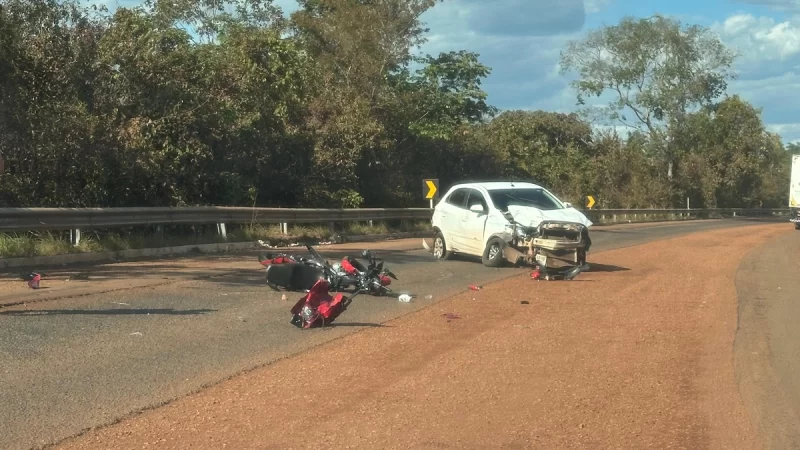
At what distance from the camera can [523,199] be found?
1736 centimetres

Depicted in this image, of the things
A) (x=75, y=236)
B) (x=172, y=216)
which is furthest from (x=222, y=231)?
(x=75, y=236)

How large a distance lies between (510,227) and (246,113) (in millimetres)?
11228

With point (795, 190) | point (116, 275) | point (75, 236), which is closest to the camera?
point (116, 275)

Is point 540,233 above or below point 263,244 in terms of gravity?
above

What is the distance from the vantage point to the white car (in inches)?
613

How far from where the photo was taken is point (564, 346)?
29.5 feet

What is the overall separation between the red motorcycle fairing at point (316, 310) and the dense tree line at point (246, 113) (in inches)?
393

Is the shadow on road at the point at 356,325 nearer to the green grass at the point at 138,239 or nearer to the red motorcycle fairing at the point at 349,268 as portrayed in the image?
the red motorcycle fairing at the point at 349,268

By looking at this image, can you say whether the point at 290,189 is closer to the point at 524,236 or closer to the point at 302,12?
the point at 524,236

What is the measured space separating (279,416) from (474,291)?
23.8 ft

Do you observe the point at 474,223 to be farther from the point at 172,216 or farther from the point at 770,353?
the point at 770,353

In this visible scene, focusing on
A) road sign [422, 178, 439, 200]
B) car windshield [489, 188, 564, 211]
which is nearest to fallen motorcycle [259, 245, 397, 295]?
car windshield [489, 188, 564, 211]

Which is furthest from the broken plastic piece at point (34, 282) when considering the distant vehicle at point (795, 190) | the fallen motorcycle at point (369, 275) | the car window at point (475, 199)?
the distant vehicle at point (795, 190)

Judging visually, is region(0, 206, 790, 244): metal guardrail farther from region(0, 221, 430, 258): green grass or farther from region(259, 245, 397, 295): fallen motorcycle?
region(259, 245, 397, 295): fallen motorcycle
